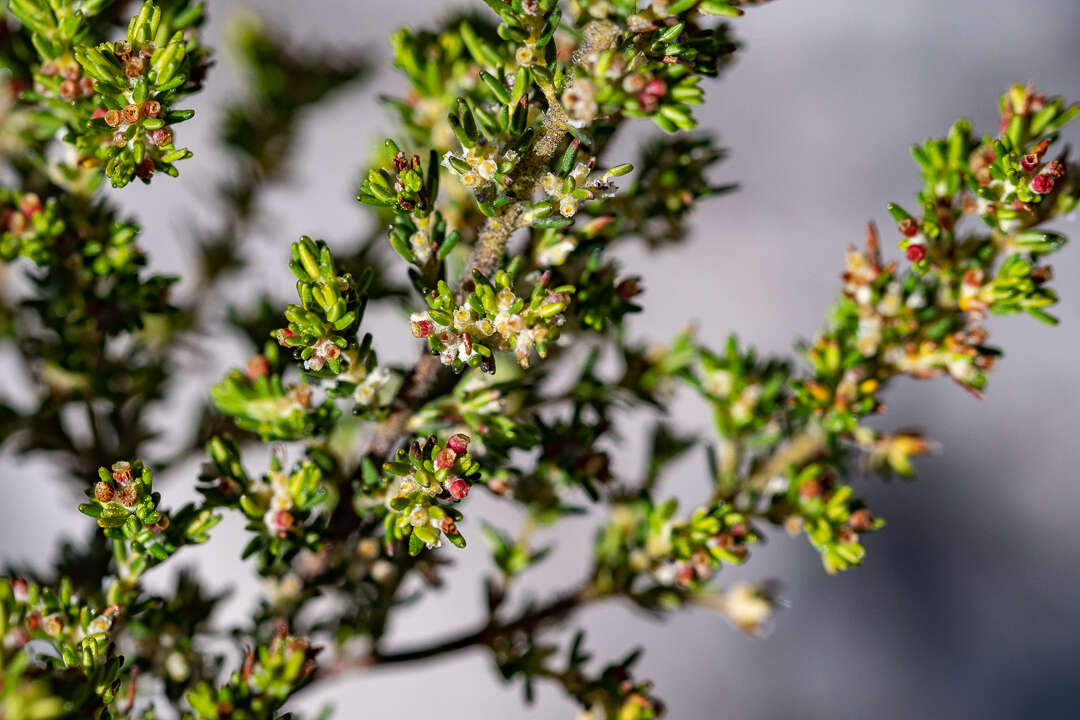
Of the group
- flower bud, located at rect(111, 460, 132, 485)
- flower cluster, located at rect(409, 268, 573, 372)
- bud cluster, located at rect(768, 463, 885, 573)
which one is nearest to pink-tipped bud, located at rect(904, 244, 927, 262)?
bud cluster, located at rect(768, 463, 885, 573)

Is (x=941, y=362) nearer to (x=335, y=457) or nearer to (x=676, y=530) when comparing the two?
(x=676, y=530)

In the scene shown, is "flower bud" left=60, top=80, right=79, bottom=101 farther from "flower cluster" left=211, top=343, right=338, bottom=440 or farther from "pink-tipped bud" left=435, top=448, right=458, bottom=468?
"pink-tipped bud" left=435, top=448, right=458, bottom=468

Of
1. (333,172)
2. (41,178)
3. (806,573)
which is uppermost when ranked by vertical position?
(333,172)

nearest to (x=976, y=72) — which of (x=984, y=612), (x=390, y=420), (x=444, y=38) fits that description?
(x=984, y=612)

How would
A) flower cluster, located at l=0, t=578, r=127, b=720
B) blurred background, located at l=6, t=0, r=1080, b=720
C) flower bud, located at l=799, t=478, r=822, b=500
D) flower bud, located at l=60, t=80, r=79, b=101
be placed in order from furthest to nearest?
blurred background, located at l=6, t=0, r=1080, b=720 < flower bud, located at l=799, t=478, r=822, b=500 < flower bud, located at l=60, t=80, r=79, b=101 < flower cluster, located at l=0, t=578, r=127, b=720

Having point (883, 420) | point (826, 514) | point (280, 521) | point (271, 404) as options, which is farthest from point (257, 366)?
point (883, 420)
